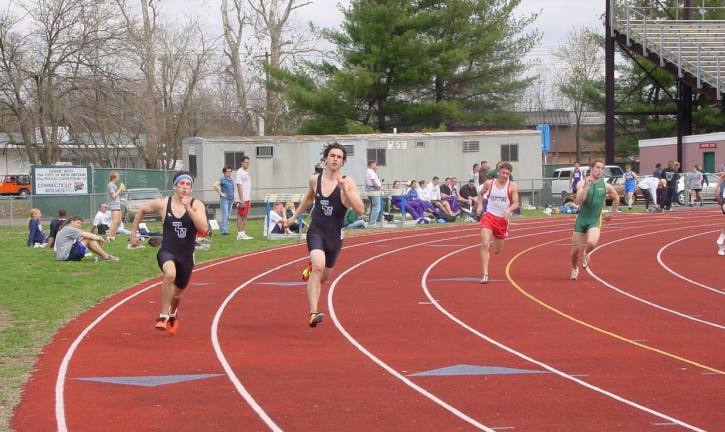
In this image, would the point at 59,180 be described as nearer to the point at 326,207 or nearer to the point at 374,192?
the point at 374,192

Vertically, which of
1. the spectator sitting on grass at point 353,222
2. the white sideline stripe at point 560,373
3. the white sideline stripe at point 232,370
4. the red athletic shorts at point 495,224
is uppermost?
the red athletic shorts at point 495,224

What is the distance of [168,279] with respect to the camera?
35.5ft

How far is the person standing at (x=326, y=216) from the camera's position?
10906 mm

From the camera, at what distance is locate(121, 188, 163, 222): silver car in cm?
3253

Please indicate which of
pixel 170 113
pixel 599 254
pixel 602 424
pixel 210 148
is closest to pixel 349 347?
pixel 602 424

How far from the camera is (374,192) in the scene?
27.4m

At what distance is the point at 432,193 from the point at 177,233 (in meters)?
21.1

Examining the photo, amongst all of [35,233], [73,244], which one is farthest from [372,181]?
[73,244]

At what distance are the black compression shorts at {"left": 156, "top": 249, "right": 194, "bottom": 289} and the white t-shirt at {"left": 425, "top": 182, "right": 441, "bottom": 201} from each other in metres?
20.7

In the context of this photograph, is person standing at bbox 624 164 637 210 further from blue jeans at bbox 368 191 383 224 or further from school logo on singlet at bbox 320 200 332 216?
school logo on singlet at bbox 320 200 332 216

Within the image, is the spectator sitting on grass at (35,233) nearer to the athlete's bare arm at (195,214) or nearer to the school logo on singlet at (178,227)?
the school logo on singlet at (178,227)

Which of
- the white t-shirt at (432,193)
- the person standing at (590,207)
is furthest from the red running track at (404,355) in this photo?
the white t-shirt at (432,193)

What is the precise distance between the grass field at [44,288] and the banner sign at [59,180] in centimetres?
741

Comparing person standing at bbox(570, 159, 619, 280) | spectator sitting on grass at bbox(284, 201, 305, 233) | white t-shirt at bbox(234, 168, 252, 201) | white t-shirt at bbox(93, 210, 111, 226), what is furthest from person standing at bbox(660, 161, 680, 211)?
person standing at bbox(570, 159, 619, 280)
